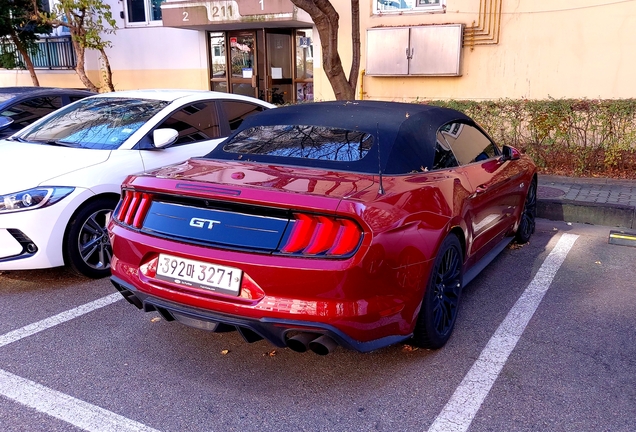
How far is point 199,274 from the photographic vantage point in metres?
3.01

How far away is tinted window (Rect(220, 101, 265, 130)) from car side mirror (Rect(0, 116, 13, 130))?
9.21 feet

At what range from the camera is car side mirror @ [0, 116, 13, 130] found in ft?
22.4

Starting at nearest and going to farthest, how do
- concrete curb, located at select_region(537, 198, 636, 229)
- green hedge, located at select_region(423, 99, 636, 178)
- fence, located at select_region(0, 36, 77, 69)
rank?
concrete curb, located at select_region(537, 198, 636, 229) < green hedge, located at select_region(423, 99, 636, 178) < fence, located at select_region(0, 36, 77, 69)

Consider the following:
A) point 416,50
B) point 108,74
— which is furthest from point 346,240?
point 108,74

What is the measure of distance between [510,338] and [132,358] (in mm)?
2449

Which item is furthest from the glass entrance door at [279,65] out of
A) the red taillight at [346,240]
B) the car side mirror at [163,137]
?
the red taillight at [346,240]

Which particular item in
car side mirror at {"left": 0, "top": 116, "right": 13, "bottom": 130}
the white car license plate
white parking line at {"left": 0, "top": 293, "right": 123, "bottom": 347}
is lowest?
white parking line at {"left": 0, "top": 293, "right": 123, "bottom": 347}

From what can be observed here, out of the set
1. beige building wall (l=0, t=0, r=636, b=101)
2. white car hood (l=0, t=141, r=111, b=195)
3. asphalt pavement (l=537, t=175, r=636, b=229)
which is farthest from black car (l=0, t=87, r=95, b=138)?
beige building wall (l=0, t=0, r=636, b=101)

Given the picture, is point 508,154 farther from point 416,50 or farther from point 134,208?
point 416,50

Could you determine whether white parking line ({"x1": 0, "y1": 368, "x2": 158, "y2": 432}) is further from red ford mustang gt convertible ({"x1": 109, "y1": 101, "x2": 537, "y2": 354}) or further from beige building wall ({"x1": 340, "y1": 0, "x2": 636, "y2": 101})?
beige building wall ({"x1": 340, "y1": 0, "x2": 636, "y2": 101})

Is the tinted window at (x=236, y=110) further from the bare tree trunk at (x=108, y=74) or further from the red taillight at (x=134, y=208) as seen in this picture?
the bare tree trunk at (x=108, y=74)

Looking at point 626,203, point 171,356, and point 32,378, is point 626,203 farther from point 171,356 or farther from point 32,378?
point 32,378

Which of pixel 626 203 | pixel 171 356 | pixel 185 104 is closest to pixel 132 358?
pixel 171 356

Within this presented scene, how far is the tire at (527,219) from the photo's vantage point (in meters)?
5.79
